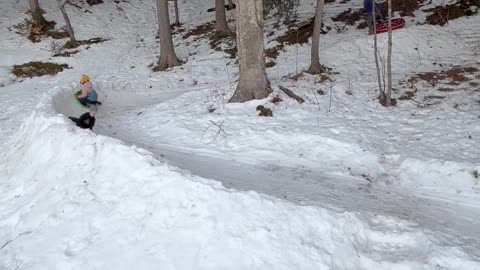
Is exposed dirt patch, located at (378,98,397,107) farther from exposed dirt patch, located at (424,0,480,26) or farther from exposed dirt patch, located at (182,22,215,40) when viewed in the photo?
exposed dirt patch, located at (182,22,215,40)

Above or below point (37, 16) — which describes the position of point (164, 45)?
below

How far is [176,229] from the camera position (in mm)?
4926

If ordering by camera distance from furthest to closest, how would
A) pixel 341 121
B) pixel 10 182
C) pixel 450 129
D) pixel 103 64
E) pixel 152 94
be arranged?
pixel 103 64
pixel 152 94
pixel 341 121
pixel 450 129
pixel 10 182

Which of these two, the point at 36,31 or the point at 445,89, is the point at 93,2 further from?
the point at 445,89

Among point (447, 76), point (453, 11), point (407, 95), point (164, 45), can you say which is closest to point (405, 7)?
point (453, 11)

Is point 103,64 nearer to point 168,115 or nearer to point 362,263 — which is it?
point 168,115

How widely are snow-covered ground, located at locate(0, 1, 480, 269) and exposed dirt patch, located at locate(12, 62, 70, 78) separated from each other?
3.97 meters

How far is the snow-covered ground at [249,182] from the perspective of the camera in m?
4.66

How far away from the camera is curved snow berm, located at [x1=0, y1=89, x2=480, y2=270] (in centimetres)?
446

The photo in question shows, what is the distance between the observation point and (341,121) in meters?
8.62

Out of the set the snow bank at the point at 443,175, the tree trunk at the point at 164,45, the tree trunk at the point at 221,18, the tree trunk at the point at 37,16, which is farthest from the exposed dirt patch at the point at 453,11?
the tree trunk at the point at 37,16

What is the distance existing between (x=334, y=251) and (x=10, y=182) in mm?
5878

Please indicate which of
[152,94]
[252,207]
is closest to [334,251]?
[252,207]

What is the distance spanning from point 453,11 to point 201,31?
11166 millimetres
